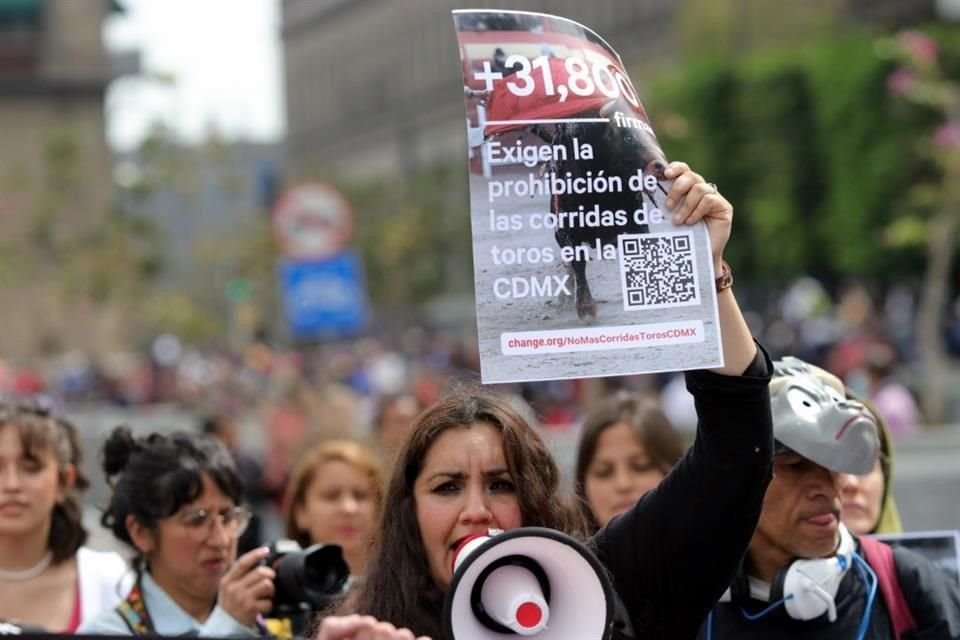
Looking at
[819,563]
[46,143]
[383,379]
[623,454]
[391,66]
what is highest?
[391,66]

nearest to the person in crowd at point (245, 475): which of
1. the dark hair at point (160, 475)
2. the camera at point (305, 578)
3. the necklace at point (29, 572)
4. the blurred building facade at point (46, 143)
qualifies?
the dark hair at point (160, 475)

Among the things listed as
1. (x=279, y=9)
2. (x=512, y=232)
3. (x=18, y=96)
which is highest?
(x=279, y=9)

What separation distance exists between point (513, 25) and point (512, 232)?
1.21ft

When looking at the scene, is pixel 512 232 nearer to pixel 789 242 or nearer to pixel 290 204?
pixel 290 204

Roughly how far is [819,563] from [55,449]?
2478 millimetres

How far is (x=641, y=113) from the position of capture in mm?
3379

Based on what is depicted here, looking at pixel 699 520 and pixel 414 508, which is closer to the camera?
pixel 699 520

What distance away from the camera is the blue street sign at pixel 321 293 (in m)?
16.4

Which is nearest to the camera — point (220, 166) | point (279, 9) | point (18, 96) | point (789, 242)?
point (220, 166)

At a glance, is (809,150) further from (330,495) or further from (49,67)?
(330,495)

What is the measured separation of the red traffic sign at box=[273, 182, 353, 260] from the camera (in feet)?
53.1

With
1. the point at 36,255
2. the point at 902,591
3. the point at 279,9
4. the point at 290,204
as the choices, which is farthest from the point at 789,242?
the point at 279,9

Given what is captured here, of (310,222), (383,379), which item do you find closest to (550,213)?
(310,222)

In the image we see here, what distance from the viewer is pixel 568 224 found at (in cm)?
325
